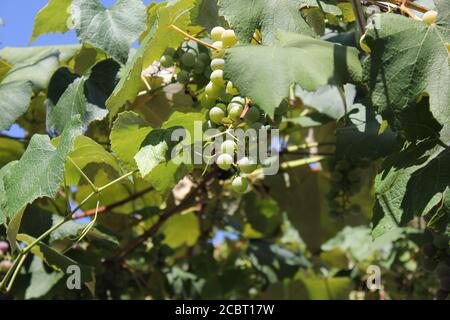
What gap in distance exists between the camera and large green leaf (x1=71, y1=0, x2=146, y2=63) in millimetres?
1585

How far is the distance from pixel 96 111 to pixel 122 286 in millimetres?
777

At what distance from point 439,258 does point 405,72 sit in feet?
2.55

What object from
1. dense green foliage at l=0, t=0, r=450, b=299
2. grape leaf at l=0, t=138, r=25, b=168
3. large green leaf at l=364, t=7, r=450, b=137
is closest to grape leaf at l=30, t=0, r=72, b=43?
dense green foliage at l=0, t=0, r=450, b=299

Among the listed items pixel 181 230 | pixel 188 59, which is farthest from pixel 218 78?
pixel 181 230

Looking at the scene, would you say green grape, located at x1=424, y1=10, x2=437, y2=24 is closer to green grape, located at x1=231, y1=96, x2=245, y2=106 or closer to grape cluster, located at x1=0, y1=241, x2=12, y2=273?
green grape, located at x1=231, y1=96, x2=245, y2=106

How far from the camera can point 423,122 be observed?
1.23 m

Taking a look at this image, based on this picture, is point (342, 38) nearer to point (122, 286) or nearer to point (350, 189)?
point (350, 189)

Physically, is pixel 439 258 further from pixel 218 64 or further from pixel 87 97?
pixel 87 97

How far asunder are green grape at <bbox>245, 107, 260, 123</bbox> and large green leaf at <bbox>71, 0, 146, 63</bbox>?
410mm

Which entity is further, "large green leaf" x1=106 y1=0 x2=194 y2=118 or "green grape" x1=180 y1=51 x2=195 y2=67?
"green grape" x1=180 y1=51 x2=195 y2=67

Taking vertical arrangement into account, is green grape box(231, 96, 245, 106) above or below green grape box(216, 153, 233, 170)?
above

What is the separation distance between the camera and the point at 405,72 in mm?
1216
